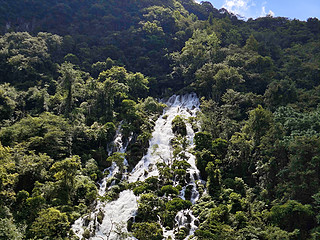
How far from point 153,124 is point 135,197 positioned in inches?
660

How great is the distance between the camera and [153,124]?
42.5m

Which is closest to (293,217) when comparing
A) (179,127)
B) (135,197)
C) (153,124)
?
(135,197)

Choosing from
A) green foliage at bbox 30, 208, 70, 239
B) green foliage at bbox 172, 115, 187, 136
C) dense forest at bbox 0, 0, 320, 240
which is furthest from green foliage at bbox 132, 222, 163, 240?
green foliage at bbox 172, 115, 187, 136

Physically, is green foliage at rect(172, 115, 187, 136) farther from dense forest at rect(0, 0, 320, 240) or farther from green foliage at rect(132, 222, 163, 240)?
green foliage at rect(132, 222, 163, 240)

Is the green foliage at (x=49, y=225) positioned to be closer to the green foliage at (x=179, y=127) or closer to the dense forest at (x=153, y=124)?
the dense forest at (x=153, y=124)

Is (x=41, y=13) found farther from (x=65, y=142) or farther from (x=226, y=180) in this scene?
(x=226, y=180)

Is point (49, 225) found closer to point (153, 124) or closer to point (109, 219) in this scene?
point (109, 219)

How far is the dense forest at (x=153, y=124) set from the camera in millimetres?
22094

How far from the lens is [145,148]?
3625 cm

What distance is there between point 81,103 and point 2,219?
26797 mm

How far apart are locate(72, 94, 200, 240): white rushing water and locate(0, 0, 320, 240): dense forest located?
2.52 ft

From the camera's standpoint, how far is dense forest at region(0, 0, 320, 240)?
72.5ft

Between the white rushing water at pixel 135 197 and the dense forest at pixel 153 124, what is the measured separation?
0.77m

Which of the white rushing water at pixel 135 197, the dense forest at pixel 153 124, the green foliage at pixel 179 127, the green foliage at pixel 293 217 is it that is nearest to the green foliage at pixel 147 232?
the dense forest at pixel 153 124
